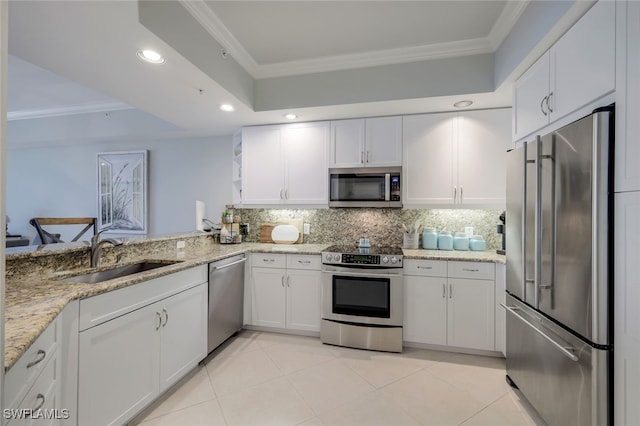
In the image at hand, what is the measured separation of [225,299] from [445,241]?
2318 mm

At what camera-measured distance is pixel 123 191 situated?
14.5 ft

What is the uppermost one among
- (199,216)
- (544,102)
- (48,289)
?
(544,102)

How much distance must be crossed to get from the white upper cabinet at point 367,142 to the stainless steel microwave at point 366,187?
0.09 metres

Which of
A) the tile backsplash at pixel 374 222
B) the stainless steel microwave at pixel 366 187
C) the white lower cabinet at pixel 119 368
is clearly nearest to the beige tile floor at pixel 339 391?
the white lower cabinet at pixel 119 368

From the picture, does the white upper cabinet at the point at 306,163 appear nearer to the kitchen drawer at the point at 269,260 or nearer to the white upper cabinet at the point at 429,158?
the kitchen drawer at the point at 269,260

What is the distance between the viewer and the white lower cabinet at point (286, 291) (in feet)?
9.57

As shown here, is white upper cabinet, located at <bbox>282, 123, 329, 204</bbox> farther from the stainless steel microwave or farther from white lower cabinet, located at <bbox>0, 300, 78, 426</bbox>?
white lower cabinet, located at <bbox>0, 300, 78, 426</bbox>

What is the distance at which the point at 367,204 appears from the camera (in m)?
3.01

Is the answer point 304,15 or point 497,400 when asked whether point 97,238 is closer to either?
point 304,15

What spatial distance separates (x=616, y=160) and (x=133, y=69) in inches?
113

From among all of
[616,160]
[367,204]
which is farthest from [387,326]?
[616,160]

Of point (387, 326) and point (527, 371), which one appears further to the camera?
point (387, 326)

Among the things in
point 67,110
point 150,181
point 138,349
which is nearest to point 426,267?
point 138,349

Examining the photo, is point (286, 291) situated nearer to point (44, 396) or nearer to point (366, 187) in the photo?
point (366, 187)
